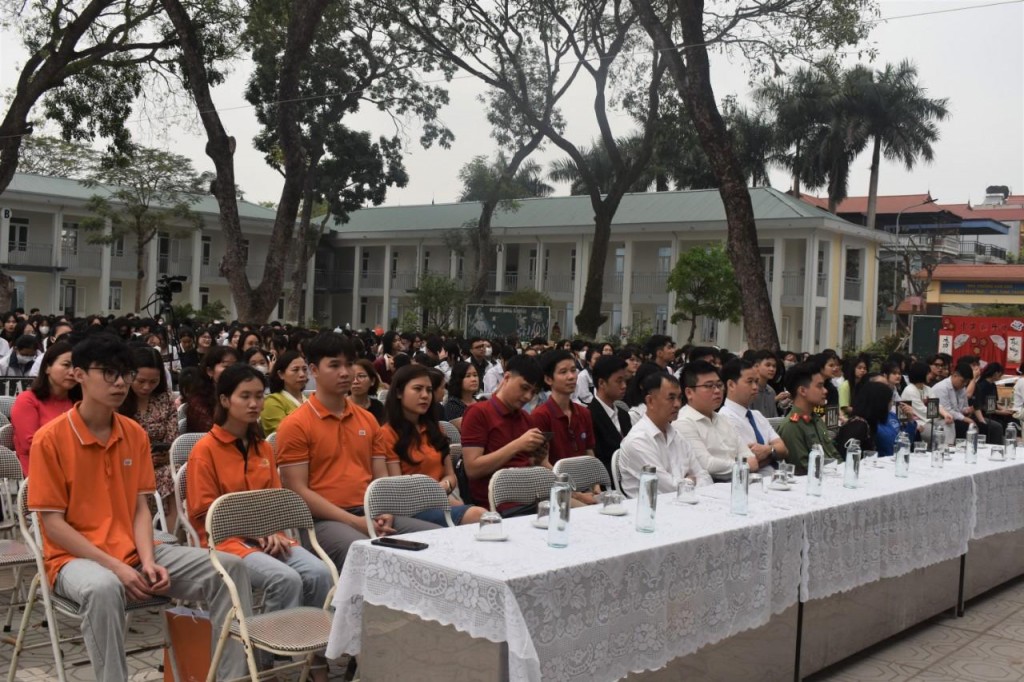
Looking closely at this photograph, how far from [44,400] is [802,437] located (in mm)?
4833

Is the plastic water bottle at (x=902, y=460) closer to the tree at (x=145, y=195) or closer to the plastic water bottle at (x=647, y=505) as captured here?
the plastic water bottle at (x=647, y=505)

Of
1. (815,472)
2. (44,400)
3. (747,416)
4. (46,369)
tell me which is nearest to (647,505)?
(815,472)

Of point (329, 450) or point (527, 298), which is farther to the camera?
point (527, 298)

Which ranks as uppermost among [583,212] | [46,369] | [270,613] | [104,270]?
[583,212]

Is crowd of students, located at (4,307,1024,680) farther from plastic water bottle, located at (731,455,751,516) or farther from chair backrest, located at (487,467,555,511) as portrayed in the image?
plastic water bottle, located at (731,455,751,516)

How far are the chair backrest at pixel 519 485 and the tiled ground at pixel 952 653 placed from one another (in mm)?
1607

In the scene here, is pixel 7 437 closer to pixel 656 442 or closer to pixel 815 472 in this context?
pixel 656 442

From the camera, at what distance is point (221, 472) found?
15.1ft

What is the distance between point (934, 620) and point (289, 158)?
51.8ft

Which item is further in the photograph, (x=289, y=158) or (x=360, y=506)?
(x=289, y=158)

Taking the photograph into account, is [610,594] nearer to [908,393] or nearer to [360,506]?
[360,506]

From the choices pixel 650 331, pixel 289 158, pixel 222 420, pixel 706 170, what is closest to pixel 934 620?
pixel 222 420

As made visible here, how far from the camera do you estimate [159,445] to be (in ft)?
18.9

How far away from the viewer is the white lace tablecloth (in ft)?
11.1
